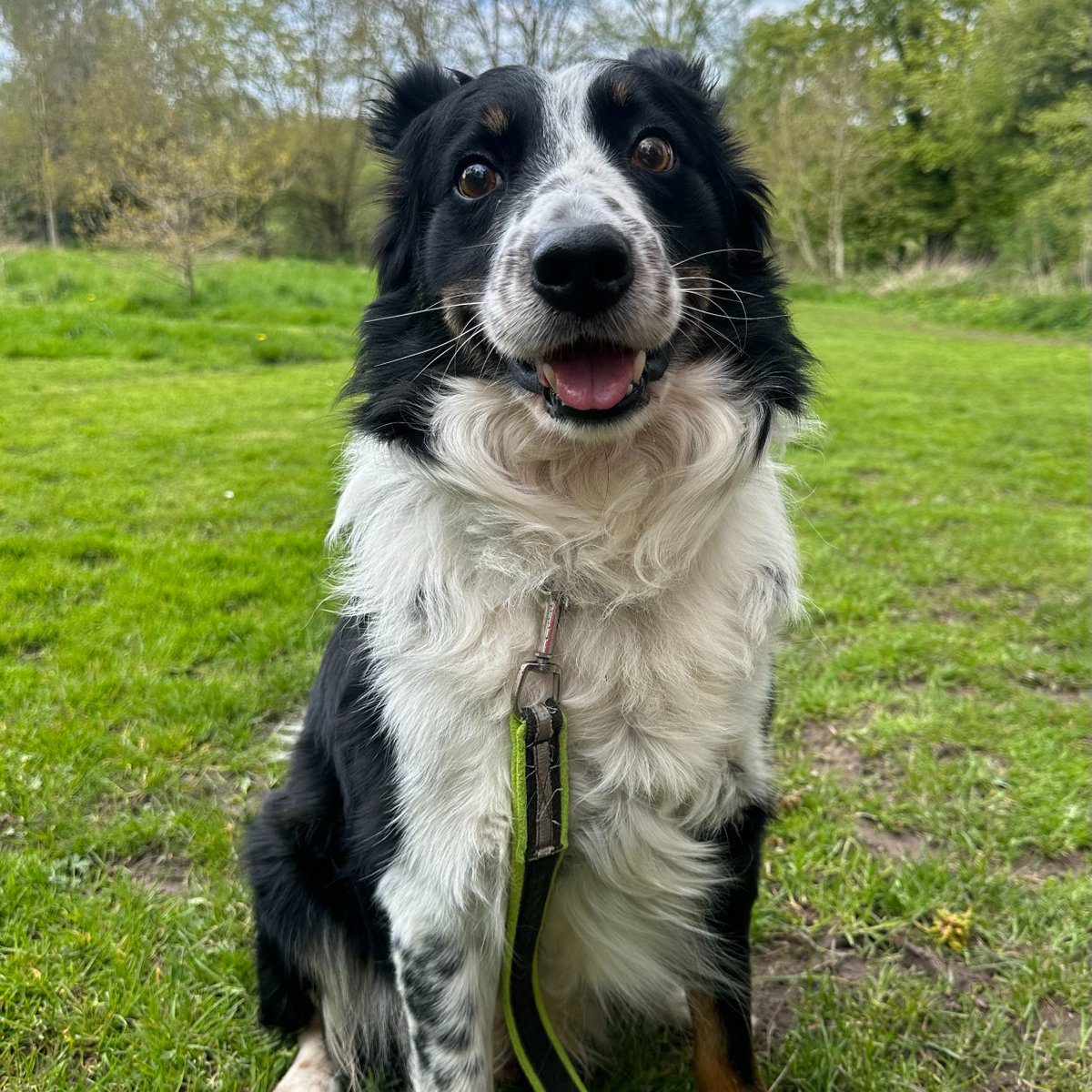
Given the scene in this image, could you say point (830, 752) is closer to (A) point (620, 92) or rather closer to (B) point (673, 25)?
(A) point (620, 92)

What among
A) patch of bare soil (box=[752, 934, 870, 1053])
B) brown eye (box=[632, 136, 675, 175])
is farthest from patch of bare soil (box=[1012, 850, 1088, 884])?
brown eye (box=[632, 136, 675, 175])

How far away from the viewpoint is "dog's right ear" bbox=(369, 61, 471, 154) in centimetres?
→ 234

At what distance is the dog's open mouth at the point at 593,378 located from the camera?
1.76 meters

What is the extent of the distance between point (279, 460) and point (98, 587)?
2.65 metres

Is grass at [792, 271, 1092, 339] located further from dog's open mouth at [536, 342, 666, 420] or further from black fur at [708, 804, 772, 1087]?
black fur at [708, 804, 772, 1087]

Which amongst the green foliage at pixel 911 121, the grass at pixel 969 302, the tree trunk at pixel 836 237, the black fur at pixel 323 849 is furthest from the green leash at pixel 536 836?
the tree trunk at pixel 836 237

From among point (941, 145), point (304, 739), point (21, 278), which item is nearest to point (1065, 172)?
point (941, 145)

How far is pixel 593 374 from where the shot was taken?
180 cm

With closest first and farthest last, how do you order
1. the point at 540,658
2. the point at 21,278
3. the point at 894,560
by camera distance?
the point at 540,658, the point at 894,560, the point at 21,278

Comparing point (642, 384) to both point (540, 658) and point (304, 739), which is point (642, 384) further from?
point (304, 739)

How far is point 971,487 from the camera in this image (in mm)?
6848

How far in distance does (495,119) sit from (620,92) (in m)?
0.32

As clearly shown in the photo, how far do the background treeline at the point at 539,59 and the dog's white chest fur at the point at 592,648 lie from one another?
9.45 meters

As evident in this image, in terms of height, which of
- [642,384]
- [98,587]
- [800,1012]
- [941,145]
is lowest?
[800,1012]
